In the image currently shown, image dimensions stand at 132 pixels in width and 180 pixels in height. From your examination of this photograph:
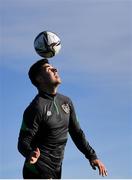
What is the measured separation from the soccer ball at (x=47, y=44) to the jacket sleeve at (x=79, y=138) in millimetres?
1380

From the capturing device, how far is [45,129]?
10.2m

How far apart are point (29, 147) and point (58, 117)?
101 cm

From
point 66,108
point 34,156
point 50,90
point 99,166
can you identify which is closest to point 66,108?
point 66,108

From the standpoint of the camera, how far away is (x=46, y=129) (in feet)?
33.4

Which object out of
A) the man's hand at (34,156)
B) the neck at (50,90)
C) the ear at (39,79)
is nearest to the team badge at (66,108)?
the neck at (50,90)

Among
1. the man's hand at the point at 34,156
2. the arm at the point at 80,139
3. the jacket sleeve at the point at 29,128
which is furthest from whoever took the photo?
the arm at the point at 80,139

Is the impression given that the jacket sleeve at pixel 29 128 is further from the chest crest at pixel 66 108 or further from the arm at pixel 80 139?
the arm at pixel 80 139

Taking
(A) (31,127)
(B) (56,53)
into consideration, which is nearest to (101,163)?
(A) (31,127)

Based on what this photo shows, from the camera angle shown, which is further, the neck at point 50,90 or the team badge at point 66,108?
the team badge at point 66,108

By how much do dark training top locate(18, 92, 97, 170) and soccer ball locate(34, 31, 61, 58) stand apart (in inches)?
50.0

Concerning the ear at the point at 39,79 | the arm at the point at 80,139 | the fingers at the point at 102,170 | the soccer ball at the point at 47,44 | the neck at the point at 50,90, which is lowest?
the fingers at the point at 102,170

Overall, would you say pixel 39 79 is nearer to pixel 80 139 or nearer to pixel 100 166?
pixel 80 139

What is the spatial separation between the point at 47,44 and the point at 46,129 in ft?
7.31

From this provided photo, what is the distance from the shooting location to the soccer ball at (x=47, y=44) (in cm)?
1141
